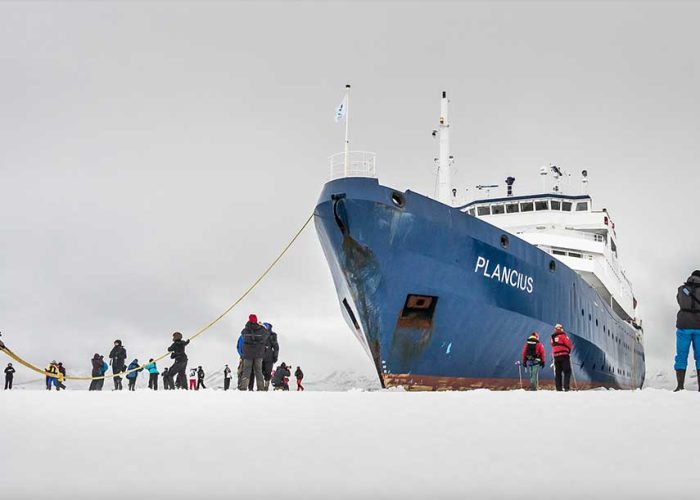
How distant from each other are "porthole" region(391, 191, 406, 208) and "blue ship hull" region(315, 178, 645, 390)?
0.03 metres

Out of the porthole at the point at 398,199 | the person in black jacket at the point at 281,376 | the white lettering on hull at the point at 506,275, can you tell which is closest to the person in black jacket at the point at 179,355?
the person in black jacket at the point at 281,376

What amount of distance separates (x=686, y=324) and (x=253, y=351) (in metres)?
8.28

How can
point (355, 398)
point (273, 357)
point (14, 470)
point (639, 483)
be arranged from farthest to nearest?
point (273, 357) → point (355, 398) → point (14, 470) → point (639, 483)

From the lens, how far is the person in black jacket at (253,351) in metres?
14.7

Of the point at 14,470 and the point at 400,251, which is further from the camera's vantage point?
the point at 400,251

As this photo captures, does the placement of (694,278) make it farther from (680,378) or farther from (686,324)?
(680,378)

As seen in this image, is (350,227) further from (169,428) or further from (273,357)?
(169,428)

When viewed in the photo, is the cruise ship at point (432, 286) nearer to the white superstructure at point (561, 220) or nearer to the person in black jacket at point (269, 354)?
the person in black jacket at point (269, 354)

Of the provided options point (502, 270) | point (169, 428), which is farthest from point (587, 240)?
point (169, 428)

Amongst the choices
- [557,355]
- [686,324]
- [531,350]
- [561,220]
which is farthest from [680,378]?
[561,220]

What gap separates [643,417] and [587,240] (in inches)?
1035

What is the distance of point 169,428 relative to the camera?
5.30m

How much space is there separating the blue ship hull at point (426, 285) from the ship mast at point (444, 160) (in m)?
5.91

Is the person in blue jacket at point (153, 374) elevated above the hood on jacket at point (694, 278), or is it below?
below
